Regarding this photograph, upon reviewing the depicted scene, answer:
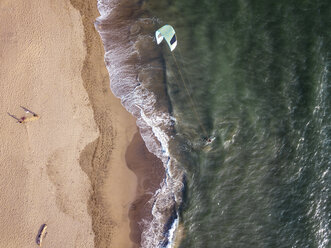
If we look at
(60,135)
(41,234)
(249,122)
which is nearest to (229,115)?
(249,122)

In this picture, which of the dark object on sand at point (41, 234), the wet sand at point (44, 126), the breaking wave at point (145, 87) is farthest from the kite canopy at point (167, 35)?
the dark object on sand at point (41, 234)

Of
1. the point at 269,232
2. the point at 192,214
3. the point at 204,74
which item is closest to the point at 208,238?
the point at 192,214

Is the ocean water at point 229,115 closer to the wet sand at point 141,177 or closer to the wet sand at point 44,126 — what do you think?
the wet sand at point 141,177

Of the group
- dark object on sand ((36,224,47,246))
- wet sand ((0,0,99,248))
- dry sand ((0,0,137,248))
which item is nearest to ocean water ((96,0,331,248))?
dry sand ((0,0,137,248))

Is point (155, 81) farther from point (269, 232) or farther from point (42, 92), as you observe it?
point (269, 232)

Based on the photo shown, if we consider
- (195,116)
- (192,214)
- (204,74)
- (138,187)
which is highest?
(204,74)

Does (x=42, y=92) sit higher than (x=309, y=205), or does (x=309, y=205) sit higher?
(x=42, y=92)
